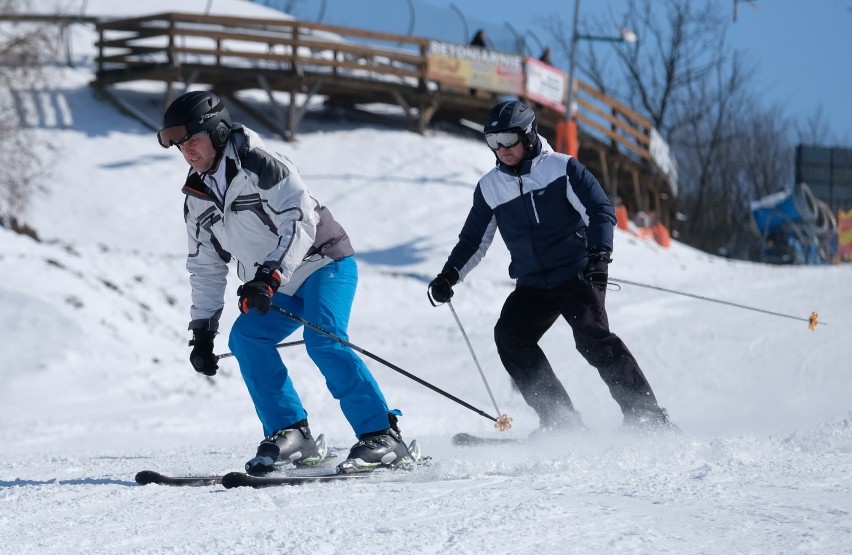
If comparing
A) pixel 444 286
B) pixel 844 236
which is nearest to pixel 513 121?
pixel 444 286

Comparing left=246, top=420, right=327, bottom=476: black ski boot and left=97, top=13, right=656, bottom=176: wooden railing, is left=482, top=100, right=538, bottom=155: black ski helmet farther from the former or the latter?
left=97, top=13, right=656, bottom=176: wooden railing

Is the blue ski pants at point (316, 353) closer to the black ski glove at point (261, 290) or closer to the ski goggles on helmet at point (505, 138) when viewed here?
the black ski glove at point (261, 290)

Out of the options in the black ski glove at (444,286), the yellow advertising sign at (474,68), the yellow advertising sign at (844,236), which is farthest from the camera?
the yellow advertising sign at (844,236)

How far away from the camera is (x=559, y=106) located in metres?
23.1

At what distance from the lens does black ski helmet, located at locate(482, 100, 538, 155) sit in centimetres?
512

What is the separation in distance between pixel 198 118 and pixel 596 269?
198cm

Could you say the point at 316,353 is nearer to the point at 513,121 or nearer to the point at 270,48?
the point at 513,121

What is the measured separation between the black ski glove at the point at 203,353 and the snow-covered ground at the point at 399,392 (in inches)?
22.9

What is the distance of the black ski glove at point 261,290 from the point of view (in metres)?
4.15

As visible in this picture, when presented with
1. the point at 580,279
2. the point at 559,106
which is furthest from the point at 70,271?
the point at 559,106

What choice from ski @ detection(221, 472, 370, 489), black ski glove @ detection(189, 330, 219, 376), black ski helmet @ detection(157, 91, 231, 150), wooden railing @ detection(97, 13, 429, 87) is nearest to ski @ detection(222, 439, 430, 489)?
ski @ detection(221, 472, 370, 489)

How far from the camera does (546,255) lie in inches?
212

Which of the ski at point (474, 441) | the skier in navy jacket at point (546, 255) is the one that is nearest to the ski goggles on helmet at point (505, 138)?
the skier in navy jacket at point (546, 255)

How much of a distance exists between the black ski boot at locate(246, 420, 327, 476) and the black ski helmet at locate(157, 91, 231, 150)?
129cm
